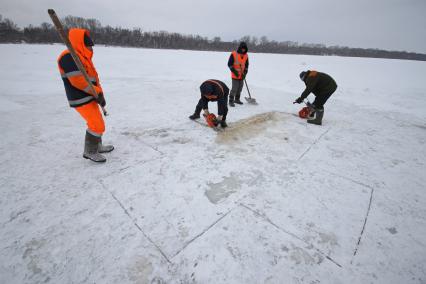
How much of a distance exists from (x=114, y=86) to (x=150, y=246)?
6821mm

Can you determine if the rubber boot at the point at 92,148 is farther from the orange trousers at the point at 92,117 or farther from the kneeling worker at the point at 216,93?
the kneeling worker at the point at 216,93

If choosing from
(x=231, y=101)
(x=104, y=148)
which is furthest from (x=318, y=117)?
(x=104, y=148)

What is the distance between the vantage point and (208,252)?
1.69m

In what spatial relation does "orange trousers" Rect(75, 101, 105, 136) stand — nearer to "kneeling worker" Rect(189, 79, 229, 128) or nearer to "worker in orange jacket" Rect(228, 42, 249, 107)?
"kneeling worker" Rect(189, 79, 229, 128)

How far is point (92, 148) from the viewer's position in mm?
2725

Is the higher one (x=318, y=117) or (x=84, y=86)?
(x=84, y=86)

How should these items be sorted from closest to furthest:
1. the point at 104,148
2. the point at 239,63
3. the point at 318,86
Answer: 1. the point at 104,148
2. the point at 318,86
3. the point at 239,63

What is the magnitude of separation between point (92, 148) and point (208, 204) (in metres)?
1.77

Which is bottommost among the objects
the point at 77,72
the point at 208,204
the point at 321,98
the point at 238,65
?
the point at 208,204

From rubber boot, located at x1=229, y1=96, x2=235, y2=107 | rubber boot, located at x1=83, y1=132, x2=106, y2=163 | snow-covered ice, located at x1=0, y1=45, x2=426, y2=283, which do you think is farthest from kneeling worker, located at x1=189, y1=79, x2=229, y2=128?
rubber boot, located at x1=83, y1=132, x2=106, y2=163

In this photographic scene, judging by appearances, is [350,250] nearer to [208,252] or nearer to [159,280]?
[208,252]

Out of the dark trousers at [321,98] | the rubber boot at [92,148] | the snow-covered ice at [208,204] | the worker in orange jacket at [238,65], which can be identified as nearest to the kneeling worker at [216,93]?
the snow-covered ice at [208,204]

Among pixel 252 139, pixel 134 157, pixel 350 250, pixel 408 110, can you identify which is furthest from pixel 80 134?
pixel 408 110

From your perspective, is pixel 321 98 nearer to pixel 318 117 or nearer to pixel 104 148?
pixel 318 117
